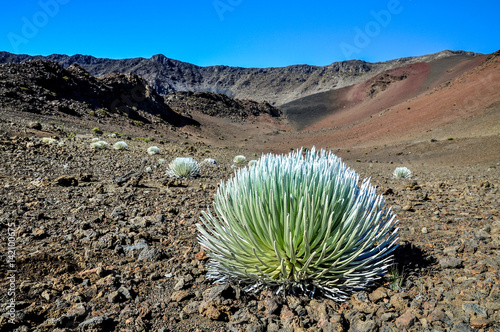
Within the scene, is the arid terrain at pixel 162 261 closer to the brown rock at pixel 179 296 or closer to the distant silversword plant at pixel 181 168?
the brown rock at pixel 179 296

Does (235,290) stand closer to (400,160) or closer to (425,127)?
(400,160)

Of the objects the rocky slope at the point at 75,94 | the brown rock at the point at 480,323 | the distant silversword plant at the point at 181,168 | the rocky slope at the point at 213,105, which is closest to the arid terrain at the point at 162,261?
the brown rock at the point at 480,323

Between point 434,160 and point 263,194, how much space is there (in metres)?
12.6

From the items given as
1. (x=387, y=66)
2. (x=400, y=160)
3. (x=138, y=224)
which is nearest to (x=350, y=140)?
(x=400, y=160)

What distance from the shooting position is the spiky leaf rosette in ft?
4.68

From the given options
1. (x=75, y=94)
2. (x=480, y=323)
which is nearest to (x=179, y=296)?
(x=480, y=323)

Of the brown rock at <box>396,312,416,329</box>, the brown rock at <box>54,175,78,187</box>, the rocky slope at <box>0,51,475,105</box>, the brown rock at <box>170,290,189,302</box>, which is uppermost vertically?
the rocky slope at <box>0,51,475,105</box>

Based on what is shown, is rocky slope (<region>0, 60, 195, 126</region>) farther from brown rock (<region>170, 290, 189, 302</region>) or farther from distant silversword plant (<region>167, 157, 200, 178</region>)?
brown rock (<region>170, 290, 189, 302</region>)

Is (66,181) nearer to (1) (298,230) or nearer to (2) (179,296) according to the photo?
(2) (179,296)

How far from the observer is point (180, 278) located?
1743mm

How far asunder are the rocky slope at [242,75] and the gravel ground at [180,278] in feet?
209

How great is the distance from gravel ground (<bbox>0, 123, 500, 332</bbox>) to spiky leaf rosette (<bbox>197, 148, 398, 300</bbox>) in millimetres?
96

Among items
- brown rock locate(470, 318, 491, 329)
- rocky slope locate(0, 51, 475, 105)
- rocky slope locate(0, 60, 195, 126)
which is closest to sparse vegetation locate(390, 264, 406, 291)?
brown rock locate(470, 318, 491, 329)

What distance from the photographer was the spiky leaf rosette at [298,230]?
1427 mm
